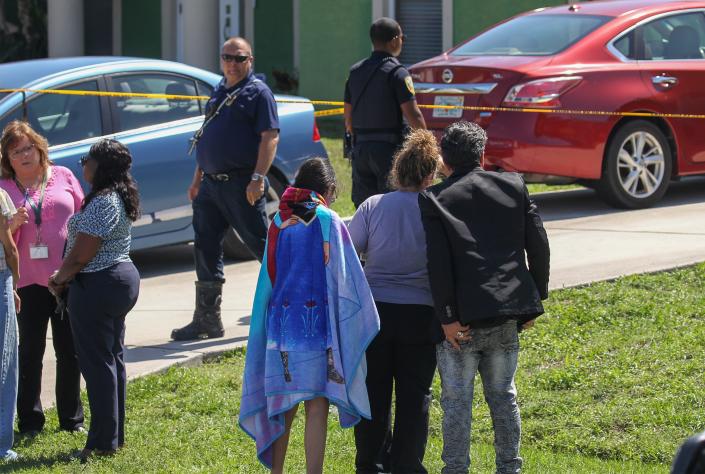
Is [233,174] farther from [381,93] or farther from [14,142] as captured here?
[14,142]

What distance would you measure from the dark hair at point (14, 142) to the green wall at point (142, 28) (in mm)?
17253

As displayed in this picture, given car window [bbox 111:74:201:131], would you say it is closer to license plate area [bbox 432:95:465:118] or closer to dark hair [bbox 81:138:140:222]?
license plate area [bbox 432:95:465:118]

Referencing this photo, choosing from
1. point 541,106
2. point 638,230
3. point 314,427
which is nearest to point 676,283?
point 638,230

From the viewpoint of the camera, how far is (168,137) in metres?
9.41

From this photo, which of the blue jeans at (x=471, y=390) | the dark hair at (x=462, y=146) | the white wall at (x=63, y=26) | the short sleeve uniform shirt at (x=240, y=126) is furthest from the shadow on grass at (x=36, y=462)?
the white wall at (x=63, y=26)

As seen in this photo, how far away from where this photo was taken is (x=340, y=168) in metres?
13.9

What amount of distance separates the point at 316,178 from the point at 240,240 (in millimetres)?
4690

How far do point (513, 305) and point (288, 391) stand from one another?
95 cm

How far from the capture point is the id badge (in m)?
6.17

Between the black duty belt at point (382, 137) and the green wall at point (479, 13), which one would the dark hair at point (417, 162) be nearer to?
the black duty belt at point (382, 137)

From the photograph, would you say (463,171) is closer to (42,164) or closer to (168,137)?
(42,164)

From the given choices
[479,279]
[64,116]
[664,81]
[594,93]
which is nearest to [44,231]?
[479,279]

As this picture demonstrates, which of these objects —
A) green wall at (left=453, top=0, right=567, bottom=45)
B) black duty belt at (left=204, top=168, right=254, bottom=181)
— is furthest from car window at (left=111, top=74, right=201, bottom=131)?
green wall at (left=453, top=0, right=567, bottom=45)

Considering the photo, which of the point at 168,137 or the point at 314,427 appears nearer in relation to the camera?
the point at 314,427
